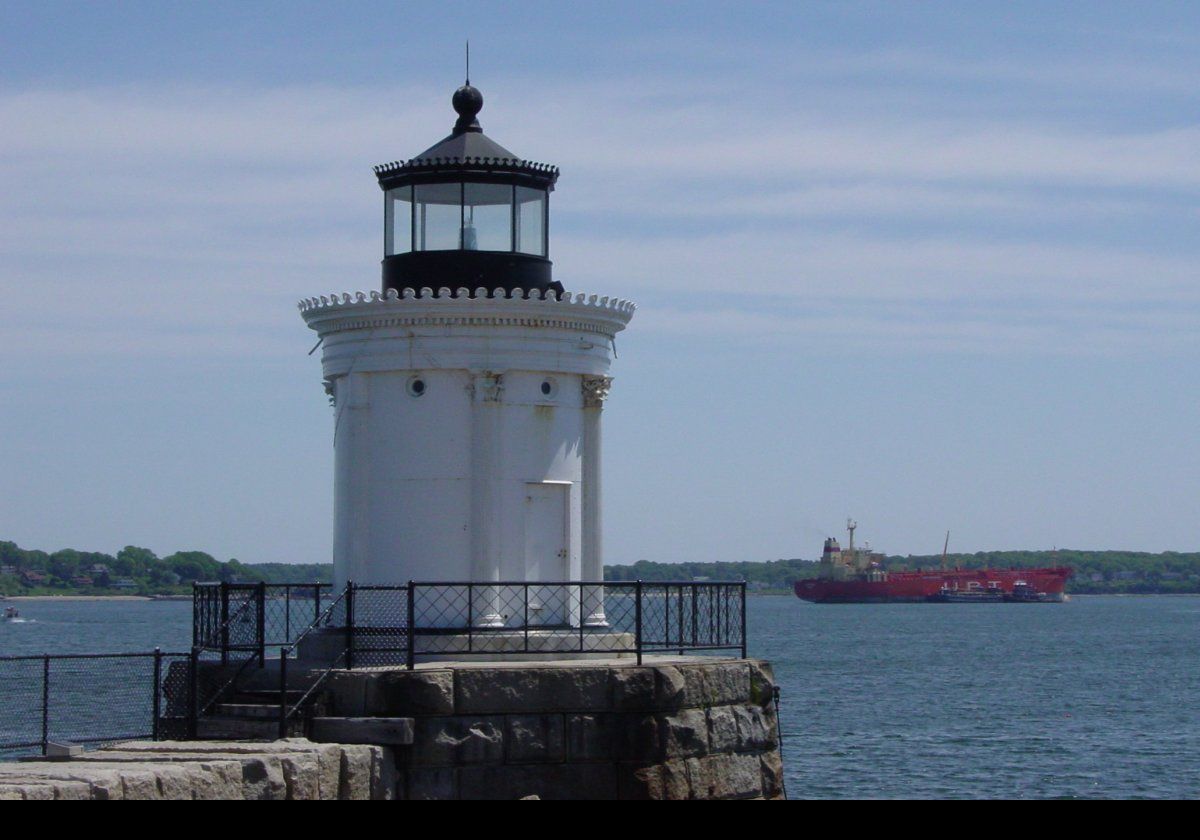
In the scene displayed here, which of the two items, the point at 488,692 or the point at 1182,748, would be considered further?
the point at 1182,748

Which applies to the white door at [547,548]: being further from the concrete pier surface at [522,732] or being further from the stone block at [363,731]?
the stone block at [363,731]

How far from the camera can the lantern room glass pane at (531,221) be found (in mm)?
15102

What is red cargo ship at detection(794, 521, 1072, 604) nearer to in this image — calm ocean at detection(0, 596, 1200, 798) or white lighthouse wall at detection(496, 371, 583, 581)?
calm ocean at detection(0, 596, 1200, 798)

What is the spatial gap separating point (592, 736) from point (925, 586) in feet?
575

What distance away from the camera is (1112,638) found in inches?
4090

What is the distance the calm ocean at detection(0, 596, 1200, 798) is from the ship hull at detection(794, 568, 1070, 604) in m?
→ 72.1

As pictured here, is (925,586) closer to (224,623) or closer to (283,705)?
(224,623)

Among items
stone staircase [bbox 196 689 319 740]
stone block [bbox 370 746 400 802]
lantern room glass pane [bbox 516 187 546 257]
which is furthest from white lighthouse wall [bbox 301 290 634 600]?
stone block [bbox 370 746 400 802]

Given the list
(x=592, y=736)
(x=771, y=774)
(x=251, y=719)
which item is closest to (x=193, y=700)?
(x=251, y=719)

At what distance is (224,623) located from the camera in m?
13.5
